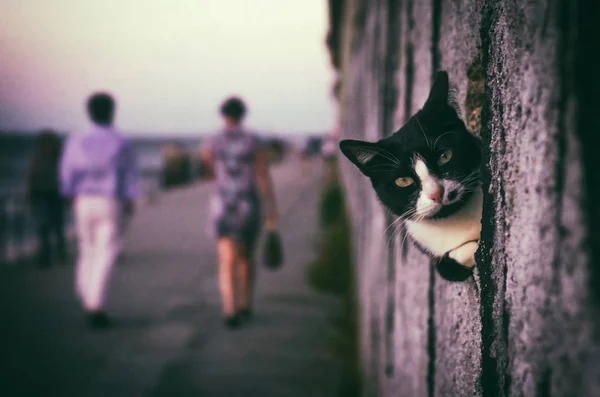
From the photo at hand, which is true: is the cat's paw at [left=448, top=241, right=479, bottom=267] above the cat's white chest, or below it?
below

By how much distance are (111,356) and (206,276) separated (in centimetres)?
226

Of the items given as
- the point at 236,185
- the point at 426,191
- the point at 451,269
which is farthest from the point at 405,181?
the point at 236,185

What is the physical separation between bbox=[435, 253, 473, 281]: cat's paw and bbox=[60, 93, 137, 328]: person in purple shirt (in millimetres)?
3384

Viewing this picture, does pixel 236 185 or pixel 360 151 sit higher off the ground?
pixel 360 151

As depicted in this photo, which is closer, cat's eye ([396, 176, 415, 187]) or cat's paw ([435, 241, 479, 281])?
cat's paw ([435, 241, 479, 281])

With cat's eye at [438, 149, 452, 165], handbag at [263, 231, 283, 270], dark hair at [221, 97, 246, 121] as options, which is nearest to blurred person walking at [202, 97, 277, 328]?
dark hair at [221, 97, 246, 121]

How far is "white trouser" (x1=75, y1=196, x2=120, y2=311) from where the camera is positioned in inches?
150

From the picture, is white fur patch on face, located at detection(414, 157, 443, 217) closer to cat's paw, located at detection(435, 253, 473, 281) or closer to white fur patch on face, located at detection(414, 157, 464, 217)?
white fur patch on face, located at detection(414, 157, 464, 217)

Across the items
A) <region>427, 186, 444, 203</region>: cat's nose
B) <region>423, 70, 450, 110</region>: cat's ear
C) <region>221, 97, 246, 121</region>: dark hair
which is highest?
<region>221, 97, 246, 121</region>: dark hair

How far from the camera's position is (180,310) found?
178 inches

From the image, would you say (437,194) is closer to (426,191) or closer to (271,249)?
(426,191)

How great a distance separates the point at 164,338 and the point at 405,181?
3.40 meters

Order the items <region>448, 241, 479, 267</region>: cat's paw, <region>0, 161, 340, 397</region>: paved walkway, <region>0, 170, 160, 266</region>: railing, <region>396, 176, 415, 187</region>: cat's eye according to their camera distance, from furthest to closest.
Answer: <region>0, 170, 160, 266</region>: railing → <region>0, 161, 340, 397</region>: paved walkway → <region>396, 176, 415, 187</region>: cat's eye → <region>448, 241, 479, 267</region>: cat's paw

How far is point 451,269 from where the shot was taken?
920 mm
